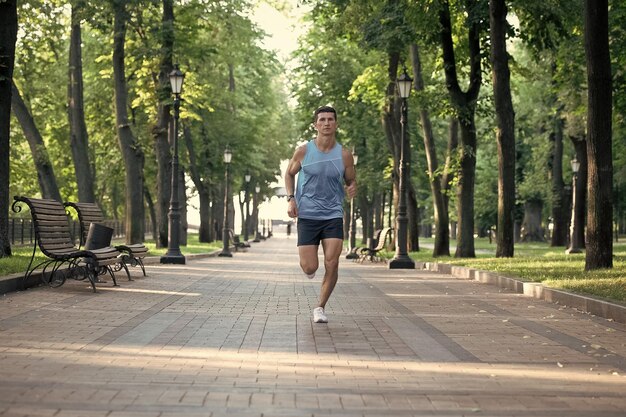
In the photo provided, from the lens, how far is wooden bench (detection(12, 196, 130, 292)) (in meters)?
13.8

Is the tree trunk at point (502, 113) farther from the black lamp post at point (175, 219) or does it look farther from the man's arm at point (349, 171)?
the man's arm at point (349, 171)

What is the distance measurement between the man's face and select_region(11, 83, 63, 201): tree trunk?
17.4m

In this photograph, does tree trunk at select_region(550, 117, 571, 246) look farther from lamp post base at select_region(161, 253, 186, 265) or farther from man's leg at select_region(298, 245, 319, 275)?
man's leg at select_region(298, 245, 319, 275)

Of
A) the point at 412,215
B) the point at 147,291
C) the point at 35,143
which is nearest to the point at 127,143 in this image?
the point at 35,143

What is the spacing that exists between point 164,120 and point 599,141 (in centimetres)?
2044

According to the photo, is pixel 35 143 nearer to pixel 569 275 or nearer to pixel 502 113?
pixel 502 113

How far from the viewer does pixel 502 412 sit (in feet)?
19.0

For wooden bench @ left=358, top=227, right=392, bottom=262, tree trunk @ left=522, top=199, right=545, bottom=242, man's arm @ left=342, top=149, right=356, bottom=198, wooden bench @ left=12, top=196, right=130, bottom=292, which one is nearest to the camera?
man's arm @ left=342, top=149, right=356, bottom=198

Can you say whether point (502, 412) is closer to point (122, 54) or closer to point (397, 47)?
point (397, 47)

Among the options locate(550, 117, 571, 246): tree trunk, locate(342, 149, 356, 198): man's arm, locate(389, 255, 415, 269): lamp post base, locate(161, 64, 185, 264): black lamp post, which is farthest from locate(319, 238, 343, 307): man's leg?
locate(550, 117, 571, 246): tree trunk

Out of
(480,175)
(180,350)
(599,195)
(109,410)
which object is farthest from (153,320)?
(480,175)

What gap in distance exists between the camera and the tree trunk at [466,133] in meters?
26.9

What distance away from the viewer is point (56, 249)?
1426cm

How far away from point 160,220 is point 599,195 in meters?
22.7
